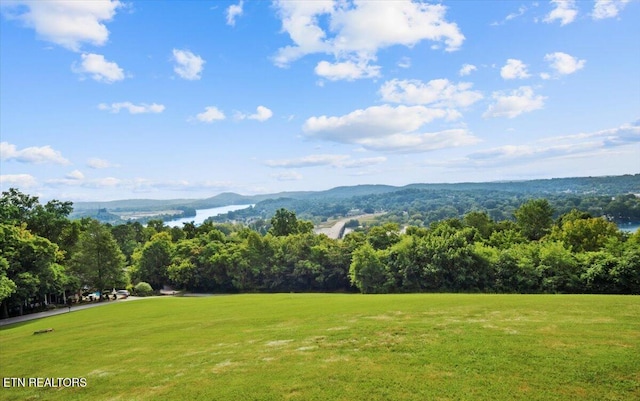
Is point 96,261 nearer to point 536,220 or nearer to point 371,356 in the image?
point 371,356

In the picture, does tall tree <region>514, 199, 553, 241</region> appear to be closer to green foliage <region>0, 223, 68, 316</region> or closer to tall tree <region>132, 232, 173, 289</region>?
tall tree <region>132, 232, 173, 289</region>

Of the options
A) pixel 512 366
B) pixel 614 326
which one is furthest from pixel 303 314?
pixel 614 326

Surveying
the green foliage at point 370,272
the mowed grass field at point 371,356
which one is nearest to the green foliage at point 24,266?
the mowed grass field at point 371,356

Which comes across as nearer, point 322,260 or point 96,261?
point 96,261

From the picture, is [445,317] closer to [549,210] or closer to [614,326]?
A: [614,326]

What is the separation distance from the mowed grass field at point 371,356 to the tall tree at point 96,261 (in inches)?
1156

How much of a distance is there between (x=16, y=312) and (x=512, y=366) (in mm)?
53627

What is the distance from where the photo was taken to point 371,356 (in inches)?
542

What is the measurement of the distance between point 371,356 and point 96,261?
50735 mm

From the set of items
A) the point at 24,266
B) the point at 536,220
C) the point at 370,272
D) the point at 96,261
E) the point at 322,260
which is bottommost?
the point at 322,260

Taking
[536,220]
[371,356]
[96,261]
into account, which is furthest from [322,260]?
[371,356]

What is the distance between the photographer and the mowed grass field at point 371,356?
10.9 m

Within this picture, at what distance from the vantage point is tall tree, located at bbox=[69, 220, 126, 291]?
50594mm

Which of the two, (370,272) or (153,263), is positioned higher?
(370,272)
